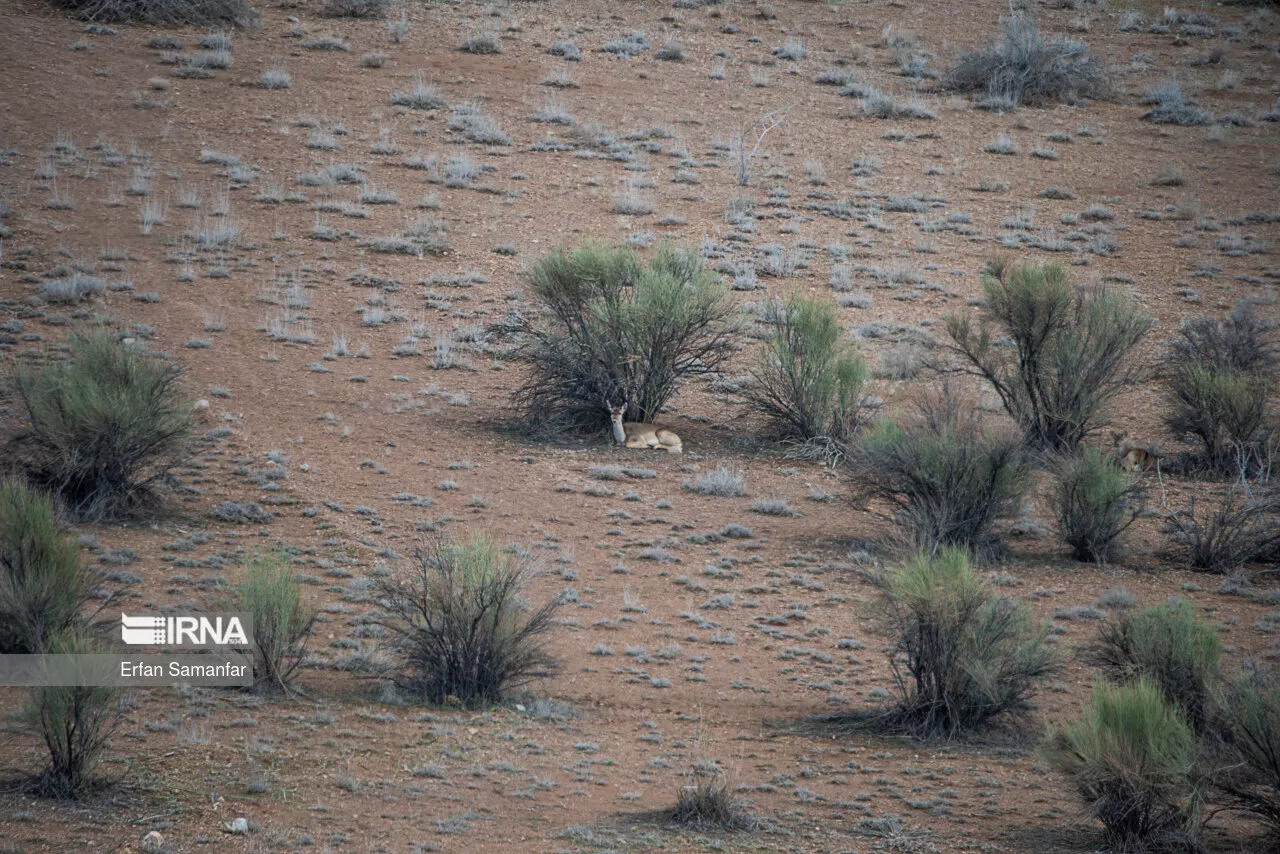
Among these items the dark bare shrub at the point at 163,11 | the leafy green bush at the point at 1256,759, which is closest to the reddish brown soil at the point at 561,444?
the leafy green bush at the point at 1256,759

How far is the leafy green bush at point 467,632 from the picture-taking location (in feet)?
34.2

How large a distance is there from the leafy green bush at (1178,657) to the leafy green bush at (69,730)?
22.3 feet

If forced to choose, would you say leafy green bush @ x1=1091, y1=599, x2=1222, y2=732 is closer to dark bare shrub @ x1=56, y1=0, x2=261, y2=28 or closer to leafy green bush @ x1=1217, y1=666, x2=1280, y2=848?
leafy green bush @ x1=1217, y1=666, x2=1280, y2=848

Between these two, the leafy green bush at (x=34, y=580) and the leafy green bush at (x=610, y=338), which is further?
the leafy green bush at (x=610, y=338)

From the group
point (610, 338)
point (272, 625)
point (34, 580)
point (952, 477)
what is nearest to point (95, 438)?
point (34, 580)

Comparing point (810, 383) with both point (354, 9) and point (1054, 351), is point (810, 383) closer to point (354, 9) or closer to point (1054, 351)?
point (1054, 351)

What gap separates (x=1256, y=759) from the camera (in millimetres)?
8242

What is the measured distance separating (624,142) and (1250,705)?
911 inches

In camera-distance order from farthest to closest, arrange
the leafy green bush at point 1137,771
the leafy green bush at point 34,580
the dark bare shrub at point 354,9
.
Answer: the dark bare shrub at point 354,9 < the leafy green bush at point 34,580 < the leafy green bush at point 1137,771

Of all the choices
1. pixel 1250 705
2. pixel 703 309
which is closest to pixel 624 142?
pixel 703 309

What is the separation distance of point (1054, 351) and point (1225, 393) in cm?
217

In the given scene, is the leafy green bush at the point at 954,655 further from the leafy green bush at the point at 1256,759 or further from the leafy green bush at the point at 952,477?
the leafy green bush at the point at 952,477

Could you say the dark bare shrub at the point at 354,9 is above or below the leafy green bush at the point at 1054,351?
above

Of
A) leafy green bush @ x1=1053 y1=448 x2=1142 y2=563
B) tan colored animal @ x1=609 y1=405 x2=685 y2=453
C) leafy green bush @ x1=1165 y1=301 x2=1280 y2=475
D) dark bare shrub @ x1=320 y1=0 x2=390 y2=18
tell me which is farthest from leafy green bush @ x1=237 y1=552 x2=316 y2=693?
dark bare shrub @ x1=320 y1=0 x2=390 y2=18
